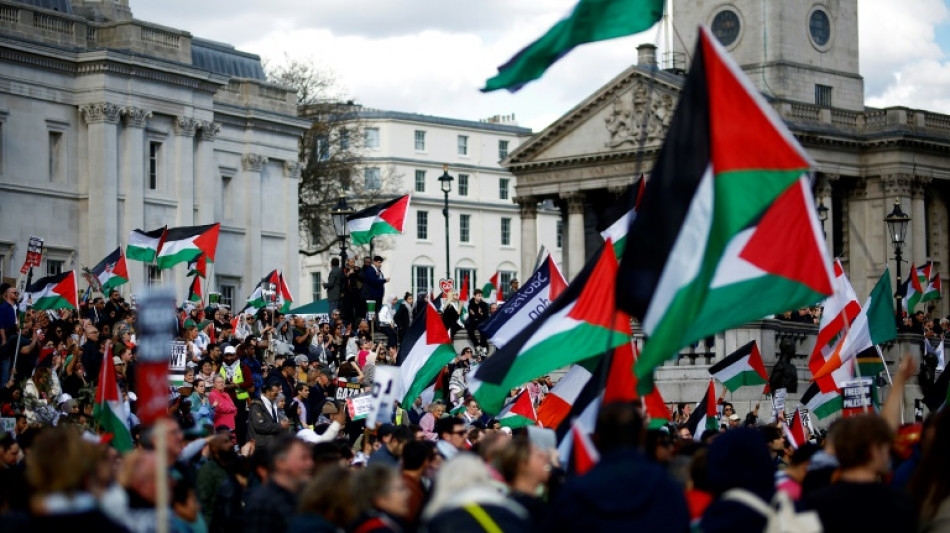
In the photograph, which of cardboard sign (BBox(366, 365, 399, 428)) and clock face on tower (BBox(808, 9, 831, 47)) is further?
clock face on tower (BBox(808, 9, 831, 47))

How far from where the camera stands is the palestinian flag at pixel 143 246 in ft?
121

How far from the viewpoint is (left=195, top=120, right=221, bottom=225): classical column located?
59.5 meters

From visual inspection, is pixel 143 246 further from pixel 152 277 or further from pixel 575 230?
pixel 575 230

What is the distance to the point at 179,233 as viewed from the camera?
36.5m

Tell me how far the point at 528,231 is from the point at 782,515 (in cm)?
7346

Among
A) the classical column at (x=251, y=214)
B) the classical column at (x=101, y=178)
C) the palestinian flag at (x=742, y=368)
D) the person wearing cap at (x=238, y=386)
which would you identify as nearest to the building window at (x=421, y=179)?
the classical column at (x=251, y=214)

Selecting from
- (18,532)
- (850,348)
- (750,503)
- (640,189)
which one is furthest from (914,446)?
(640,189)

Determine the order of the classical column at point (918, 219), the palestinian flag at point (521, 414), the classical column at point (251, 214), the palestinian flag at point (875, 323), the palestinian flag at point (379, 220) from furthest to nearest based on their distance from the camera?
the classical column at point (918, 219)
the classical column at point (251, 214)
the palestinian flag at point (379, 220)
the palestinian flag at point (521, 414)
the palestinian flag at point (875, 323)

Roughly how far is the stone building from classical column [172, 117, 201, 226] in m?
23.1

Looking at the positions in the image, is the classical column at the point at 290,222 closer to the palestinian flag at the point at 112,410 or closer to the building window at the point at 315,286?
the building window at the point at 315,286

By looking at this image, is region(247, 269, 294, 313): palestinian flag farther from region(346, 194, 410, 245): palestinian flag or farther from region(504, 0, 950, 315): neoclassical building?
region(504, 0, 950, 315): neoclassical building

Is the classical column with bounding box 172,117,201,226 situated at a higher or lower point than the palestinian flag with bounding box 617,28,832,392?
higher

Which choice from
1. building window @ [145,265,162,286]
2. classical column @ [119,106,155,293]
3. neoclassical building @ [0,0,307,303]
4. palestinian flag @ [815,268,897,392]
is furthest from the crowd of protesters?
classical column @ [119,106,155,293]

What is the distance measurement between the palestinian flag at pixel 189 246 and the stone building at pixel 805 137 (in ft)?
134
